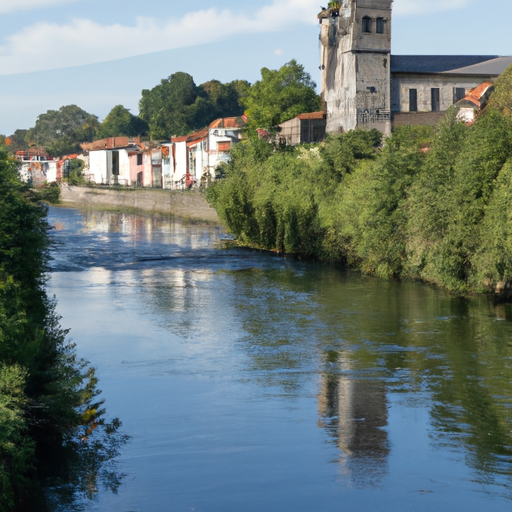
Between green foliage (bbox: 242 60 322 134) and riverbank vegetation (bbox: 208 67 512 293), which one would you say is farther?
green foliage (bbox: 242 60 322 134)

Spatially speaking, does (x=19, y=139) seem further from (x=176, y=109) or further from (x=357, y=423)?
(x=357, y=423)

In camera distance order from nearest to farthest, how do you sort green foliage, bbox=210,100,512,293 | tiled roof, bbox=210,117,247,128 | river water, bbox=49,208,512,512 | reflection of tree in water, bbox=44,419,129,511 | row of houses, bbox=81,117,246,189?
reflection of tree in water, bbox=44,419,129,511 → river water, bbox=49,208,512,512 → green foliage, bbox=210,100,512,293 → row of houses, bbox=81,117,246,189 → tiled roof, bbox=210,117,247,128

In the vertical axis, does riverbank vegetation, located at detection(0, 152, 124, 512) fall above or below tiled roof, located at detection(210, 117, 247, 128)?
below

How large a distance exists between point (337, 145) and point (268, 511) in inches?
1219

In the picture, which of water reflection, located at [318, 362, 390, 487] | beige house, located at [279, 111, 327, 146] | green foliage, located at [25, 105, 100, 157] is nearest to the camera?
water reflection, located at [318, 362, 390, 487]

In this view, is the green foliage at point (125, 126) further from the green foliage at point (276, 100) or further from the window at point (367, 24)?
the window at point (367, 24)

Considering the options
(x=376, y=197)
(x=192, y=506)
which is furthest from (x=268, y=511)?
(x=376, y=197)

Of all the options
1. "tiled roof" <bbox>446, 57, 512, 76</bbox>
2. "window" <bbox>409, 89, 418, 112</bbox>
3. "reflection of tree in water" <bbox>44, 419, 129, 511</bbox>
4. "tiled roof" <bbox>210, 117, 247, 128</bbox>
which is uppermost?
"tiled roof" <bbox>446, 57, 512, 76</bbox>

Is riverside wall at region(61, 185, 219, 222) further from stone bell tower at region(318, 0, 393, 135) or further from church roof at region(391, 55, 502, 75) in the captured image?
church roof at region(391, 55, 502, 75)

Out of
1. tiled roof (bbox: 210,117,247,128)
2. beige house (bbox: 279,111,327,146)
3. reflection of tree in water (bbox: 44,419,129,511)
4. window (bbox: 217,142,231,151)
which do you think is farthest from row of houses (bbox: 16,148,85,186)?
reflection of tree in water (bbox: 44,419,129,511)

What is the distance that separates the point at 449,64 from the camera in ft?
201

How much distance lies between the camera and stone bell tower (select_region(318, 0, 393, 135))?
54.3m

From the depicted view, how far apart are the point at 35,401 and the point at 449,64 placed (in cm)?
5462

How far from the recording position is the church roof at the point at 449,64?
5909 centimetres
